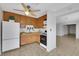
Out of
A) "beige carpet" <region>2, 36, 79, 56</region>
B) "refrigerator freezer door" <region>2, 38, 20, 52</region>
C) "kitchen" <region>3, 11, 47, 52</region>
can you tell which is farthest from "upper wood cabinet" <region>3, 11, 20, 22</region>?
"beige carpet" <region>2, 36, 79, 56</region>

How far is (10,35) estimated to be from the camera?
2568 mm

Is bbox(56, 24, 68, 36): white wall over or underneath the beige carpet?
over

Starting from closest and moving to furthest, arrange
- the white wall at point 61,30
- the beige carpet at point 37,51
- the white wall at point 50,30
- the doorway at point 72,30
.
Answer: the beige carpet at point 37,51, the white wall at point 50,30, the doorway at point 72,30, the white wall at point 61,30

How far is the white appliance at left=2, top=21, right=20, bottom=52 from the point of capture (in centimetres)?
246

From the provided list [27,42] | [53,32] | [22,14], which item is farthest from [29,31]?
[53,32]

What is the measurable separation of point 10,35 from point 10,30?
173 millimetres

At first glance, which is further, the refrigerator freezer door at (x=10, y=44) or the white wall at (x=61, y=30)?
the white wall at (x=61, y=30)

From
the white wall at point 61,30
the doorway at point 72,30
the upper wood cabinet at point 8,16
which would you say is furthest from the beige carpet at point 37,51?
the white wall at point 61,30

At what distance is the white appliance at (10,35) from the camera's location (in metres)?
2.46

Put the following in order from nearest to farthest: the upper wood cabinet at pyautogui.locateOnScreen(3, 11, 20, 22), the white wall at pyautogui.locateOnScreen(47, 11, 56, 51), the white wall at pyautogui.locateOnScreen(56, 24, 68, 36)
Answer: the upper wood cabinet at pyautogui.locateOnScreen(3, 11, 20, 22)
the white wall at pyautogui.locateOnScreen(47, 11, 56, 51)
the white wall at pyautogui.locateOnScreen(56, 24, 68, 36)

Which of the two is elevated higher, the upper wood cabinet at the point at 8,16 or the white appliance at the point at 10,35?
the upper wood cabinet at the point at 8,16

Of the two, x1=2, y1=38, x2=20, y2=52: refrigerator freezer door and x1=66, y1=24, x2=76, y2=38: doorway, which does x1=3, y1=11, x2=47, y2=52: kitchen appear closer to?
x1=2, y1=38, x2=20, y2=52: refrigerator freezer door

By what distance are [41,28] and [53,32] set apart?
57 cm

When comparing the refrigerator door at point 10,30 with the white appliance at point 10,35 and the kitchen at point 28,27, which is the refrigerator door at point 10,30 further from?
the kitchen at point 28,27
